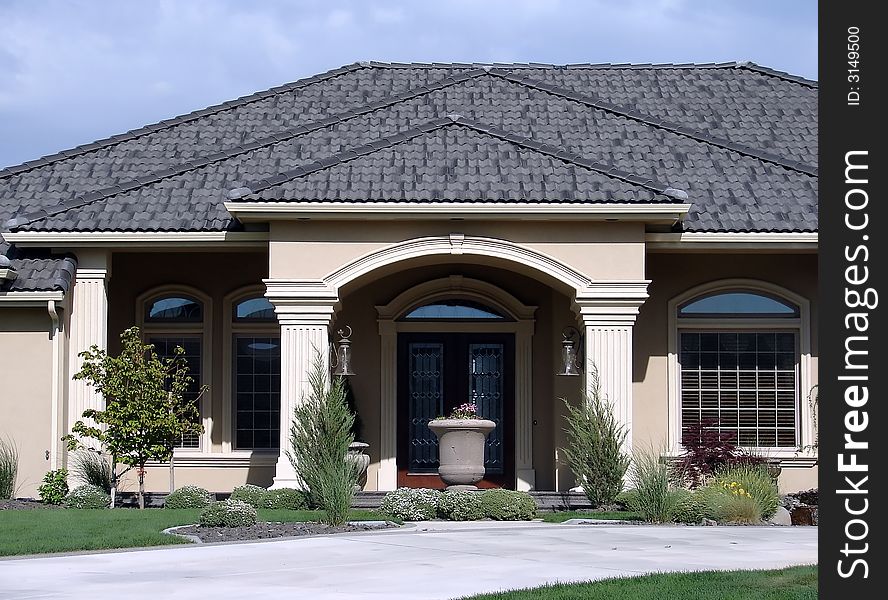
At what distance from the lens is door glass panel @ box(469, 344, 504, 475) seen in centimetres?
2211

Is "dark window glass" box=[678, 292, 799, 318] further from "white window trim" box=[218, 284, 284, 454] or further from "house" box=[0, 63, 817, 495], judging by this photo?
"white window trim" box=[218, 284, 284, 454]

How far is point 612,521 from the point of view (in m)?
16.2

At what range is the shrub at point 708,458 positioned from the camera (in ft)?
65.3

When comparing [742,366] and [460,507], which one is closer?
[460,507]

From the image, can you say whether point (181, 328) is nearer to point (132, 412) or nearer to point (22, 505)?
point (132, 412)

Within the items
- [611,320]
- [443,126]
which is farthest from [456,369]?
[443,126]

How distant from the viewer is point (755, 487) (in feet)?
55.7

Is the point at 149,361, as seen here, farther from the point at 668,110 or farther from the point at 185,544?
the point at 668,110

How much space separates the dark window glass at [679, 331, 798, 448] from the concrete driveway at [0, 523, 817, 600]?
6.60m

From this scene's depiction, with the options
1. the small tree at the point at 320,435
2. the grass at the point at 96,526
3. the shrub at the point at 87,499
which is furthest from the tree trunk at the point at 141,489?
the small tree at the point at 320,435

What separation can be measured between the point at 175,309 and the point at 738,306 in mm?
8959

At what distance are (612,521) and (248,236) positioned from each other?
7.07 metres

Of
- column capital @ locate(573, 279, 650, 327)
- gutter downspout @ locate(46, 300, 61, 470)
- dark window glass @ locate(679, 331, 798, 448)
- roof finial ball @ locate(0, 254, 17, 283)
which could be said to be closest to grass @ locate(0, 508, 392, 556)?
gutter downspout @ locate(46, 300, 61, 470)
